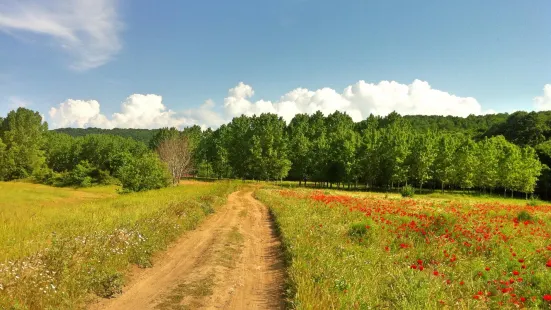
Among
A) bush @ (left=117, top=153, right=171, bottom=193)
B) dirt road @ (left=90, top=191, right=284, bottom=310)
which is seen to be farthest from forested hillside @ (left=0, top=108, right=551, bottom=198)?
dirt road @ (left=90, top=191, right=284, bottom=310)

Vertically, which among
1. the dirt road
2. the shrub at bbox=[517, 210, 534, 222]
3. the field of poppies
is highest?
the shrub at bbox=[517, 210, 534, 222]

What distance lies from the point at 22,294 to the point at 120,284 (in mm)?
2188

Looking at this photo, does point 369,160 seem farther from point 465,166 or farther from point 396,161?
point 465,166

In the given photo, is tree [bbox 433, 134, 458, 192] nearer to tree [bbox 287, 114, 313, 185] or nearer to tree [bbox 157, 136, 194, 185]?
tree [bbox 287, 114, 313, 185]

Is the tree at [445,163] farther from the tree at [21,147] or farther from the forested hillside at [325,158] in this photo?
the tree at [21,147]

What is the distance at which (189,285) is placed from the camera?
8711 millimetres

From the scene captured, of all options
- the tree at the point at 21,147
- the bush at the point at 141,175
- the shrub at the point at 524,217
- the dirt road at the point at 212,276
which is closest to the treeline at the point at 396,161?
the bush at the point at 141,175

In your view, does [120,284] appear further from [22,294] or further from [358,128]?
[358,128]

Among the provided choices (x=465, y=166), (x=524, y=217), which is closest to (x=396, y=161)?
(x=465, y=166)

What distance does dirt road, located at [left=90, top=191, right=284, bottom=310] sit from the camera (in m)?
7.67

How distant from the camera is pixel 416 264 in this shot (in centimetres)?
1030

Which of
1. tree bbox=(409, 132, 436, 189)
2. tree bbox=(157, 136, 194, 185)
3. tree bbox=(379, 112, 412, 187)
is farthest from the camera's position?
tree bbox=(379, 112, 412, 187)

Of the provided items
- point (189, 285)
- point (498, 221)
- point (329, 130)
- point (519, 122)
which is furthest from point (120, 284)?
point (519, 122)

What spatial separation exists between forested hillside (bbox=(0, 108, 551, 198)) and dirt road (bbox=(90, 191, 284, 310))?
33991 millimetres
